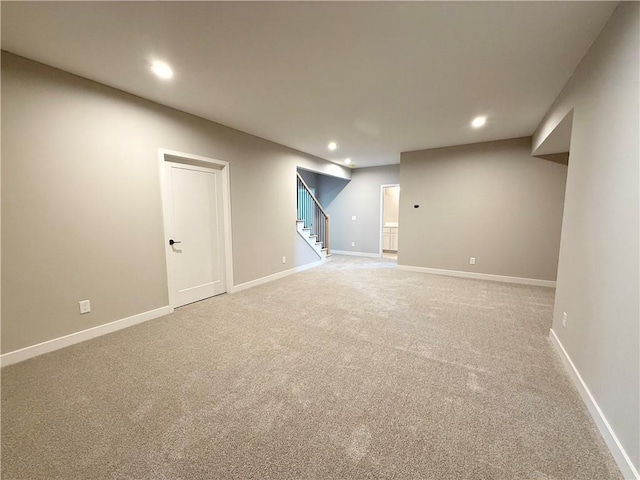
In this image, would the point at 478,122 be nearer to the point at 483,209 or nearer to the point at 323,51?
the point at 483,209

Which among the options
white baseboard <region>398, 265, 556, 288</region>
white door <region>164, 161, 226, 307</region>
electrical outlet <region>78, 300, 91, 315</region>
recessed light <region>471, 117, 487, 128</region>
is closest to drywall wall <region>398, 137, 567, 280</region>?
white baseboard <region>398, 265, 556, 288</region>

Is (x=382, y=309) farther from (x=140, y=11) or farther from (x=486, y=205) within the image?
(x=140, y=11)

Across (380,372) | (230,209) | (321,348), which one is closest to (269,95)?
(230,209)

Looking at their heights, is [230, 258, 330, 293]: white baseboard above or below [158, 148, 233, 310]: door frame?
below

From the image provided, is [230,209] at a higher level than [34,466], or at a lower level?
higher

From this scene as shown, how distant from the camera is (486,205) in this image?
16.4 feet

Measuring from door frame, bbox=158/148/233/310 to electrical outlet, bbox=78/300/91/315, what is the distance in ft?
2.64

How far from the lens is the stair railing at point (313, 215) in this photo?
21.3ft

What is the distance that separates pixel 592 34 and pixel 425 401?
2.91 m

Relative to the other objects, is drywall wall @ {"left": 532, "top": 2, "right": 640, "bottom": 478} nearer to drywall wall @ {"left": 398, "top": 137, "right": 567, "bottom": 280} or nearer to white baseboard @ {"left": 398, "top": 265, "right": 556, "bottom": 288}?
drywall wall @ {"left": 398, "top": 137, "right": 567, "bottom": 280}

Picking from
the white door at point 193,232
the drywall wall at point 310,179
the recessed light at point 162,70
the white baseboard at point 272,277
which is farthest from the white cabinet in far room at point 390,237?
the recessed light at point 162,70

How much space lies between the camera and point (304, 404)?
1.79 m

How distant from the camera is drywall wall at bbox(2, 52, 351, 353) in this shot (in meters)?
2.25

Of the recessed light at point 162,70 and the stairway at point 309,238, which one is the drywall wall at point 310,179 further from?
the recessed light at point 162,70
